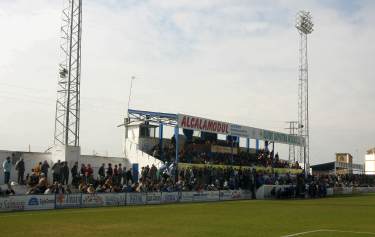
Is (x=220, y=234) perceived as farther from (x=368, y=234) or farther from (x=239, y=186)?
(x=239, y=186)

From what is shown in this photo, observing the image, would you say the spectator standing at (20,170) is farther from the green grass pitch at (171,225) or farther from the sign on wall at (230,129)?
the sign on wall at (230,129)

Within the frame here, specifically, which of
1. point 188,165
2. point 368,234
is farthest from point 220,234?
point 188,165

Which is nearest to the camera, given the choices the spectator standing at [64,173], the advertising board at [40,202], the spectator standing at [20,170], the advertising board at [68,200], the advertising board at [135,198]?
the advertising board at [40,202]

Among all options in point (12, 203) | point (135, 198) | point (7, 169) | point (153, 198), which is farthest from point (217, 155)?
point (12, 203)

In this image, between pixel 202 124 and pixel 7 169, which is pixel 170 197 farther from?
pixel 202 124

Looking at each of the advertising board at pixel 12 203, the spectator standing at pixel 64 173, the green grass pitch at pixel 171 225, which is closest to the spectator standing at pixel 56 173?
the spectator standing at pixel 64 173

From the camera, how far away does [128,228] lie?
59.1 feet

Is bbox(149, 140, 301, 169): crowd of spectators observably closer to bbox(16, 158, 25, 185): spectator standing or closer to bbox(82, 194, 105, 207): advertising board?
bbox(82, 194, 105, 207): advertising board

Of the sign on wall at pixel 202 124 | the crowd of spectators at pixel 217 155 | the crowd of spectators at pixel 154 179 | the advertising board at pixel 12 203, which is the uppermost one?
the sign on wall at pixel 202 124

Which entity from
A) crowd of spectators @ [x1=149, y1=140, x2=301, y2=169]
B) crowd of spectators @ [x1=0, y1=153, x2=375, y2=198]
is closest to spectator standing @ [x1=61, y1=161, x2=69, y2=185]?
crowd of spectators @ [x1=0, y1=153, x2=375, y2=198]

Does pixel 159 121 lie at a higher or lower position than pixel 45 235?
higher

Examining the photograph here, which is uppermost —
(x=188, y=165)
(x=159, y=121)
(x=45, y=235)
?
(x=159, y=121)

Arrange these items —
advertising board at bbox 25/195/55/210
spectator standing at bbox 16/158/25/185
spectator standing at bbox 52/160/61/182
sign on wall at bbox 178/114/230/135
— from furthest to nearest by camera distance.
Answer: sign on wall at bbox 178/114/230/135 → spectator standing at bbox 52/160/61/182 → spectator standing at bbox 16/158/25/185 → advertising board at bbox 25/195/55/210

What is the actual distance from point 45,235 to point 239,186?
28.5 metres
